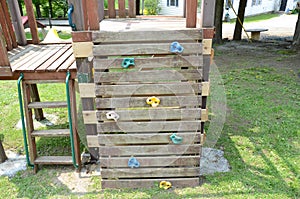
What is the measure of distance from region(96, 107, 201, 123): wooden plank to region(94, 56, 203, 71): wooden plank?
1.51 feet

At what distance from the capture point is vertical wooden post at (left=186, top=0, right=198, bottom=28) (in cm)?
254

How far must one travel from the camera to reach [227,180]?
3.12m

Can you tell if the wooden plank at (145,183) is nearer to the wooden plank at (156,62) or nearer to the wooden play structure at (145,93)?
the wooden play structure at (145,93)

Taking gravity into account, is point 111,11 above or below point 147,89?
above

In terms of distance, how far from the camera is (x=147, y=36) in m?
2.60

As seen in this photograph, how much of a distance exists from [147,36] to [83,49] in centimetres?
66

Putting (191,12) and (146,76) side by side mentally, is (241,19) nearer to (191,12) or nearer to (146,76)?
(191,12)

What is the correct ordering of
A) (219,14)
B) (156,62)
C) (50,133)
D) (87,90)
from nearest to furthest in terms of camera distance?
1. (156,62)
2. (87,90)
3. (50,133)
4. (219,14)

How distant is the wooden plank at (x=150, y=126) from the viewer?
2.84 meters

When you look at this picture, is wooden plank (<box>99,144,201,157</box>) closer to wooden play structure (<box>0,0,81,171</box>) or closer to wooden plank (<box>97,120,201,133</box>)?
wooden plank (<box>97,120,201,133</box>)

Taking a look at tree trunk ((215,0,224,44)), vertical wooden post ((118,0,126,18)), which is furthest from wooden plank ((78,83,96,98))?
tree trunk ((215,0,224,44))

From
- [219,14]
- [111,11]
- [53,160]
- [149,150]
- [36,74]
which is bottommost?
[53,160]

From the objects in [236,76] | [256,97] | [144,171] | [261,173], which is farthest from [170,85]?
[236,76]

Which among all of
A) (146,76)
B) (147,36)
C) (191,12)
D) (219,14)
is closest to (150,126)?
(146,76)
